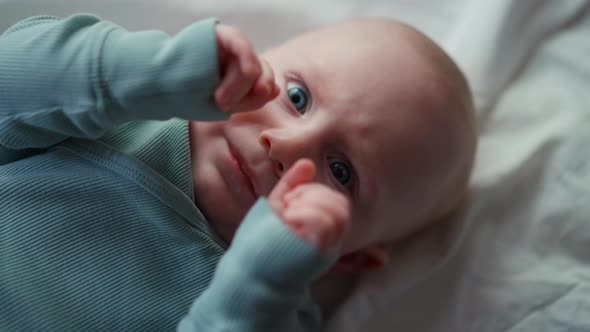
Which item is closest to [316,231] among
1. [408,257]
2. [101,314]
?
[101,314]

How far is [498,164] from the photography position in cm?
125

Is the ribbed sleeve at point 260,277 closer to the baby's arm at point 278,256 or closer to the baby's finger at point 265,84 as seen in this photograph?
the baby's arm at point 278,256

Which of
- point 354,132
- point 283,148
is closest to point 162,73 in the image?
point 283,148

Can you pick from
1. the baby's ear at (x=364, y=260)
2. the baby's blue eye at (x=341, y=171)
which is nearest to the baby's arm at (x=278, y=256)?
the baby's blue eye at (x=341, y=171)

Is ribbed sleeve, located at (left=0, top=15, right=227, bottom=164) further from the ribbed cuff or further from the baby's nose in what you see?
the baby's nose

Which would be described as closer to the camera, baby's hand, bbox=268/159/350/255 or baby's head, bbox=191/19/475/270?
baby's hand, bbox=268/159/350/255

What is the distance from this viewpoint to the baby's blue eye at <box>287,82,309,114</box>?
1.03 meters

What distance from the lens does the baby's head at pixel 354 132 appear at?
0.99m

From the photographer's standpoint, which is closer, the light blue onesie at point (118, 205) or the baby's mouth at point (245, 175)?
the light blue onesie at point (118, 205)

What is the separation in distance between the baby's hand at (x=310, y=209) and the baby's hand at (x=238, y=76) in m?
0.12

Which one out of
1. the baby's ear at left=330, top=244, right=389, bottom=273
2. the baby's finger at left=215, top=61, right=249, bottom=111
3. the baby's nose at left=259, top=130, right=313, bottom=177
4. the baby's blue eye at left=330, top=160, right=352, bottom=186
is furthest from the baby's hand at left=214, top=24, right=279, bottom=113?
the baby's ear at left=330, top=244, right=389, bottom=273

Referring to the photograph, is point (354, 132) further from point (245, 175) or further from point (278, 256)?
point (278, 256)

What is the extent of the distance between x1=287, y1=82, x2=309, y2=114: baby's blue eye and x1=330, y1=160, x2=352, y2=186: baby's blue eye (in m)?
0.10

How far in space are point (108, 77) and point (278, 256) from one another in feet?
1.13
